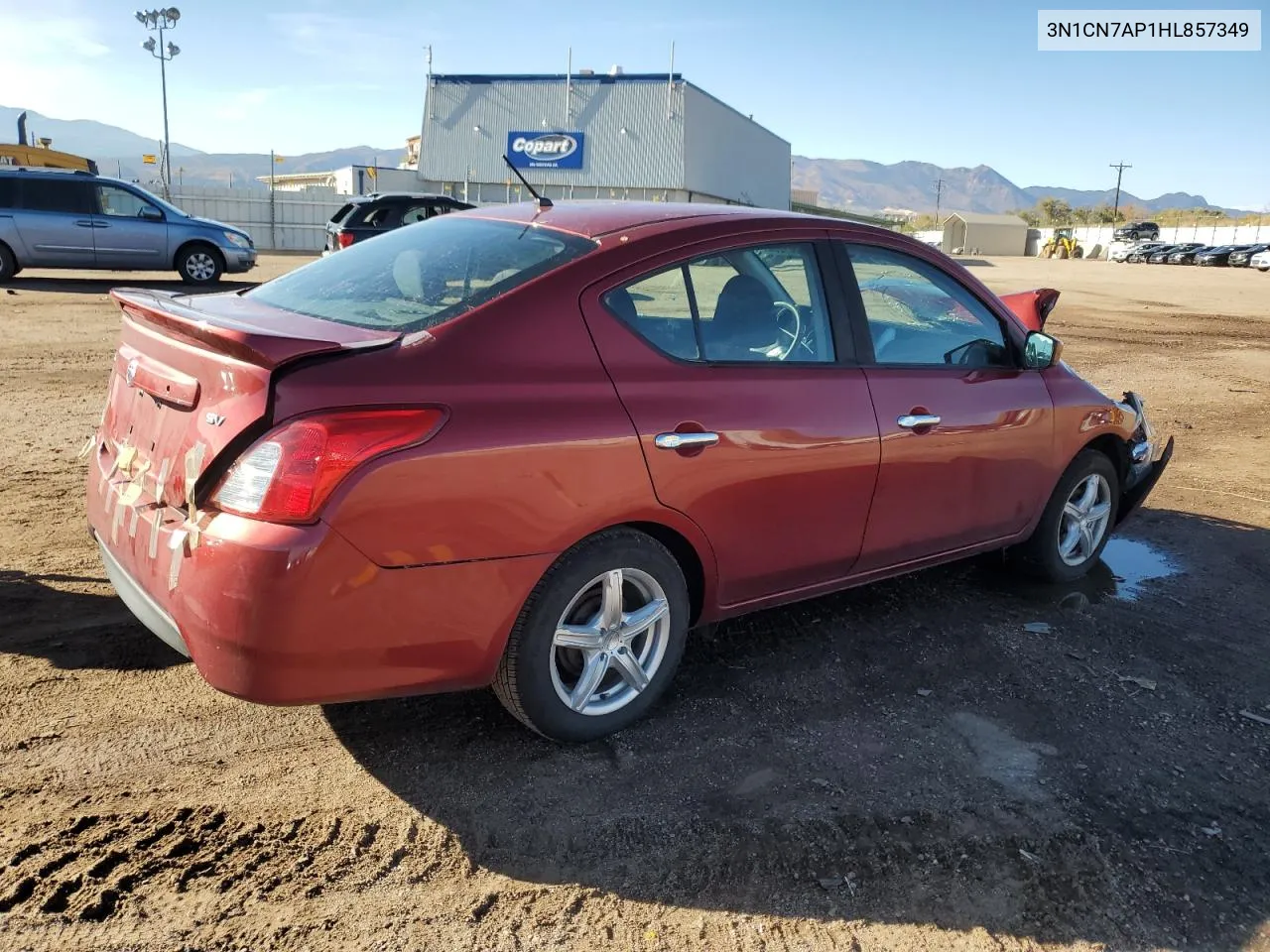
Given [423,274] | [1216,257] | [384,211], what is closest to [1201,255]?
[1216,257]

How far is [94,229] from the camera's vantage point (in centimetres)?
1662

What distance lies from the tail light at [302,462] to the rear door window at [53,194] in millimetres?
16716

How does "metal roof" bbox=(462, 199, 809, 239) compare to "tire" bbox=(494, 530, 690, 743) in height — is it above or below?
above

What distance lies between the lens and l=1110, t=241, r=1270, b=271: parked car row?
55.8 metres

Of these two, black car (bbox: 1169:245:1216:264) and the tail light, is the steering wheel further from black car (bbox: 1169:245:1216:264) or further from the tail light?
black car (bbox: 1169:245:1216:264)

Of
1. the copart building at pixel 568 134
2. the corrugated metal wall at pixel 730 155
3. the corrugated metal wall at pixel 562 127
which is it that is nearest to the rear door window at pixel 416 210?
the copart building at pixel 568 134

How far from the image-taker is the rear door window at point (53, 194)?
16359 millimetres

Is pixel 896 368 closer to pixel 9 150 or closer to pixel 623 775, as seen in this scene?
pixel 623 775

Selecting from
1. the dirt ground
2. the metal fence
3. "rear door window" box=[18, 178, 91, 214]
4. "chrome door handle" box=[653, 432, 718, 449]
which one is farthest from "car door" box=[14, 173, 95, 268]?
the metal fence

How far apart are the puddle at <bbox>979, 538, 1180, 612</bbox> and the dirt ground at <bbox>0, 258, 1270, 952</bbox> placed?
12 centimetres

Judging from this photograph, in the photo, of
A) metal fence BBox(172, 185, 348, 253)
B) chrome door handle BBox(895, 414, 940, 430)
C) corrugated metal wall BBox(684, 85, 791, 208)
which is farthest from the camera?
corrugated metal wall BBox(684, 85, 791, 208)

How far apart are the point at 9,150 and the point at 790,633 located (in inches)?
1225

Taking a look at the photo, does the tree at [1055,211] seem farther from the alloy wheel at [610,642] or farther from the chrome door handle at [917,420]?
the alloy wheel at [610,642]

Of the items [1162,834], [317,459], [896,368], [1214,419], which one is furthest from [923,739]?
[1214,419]
